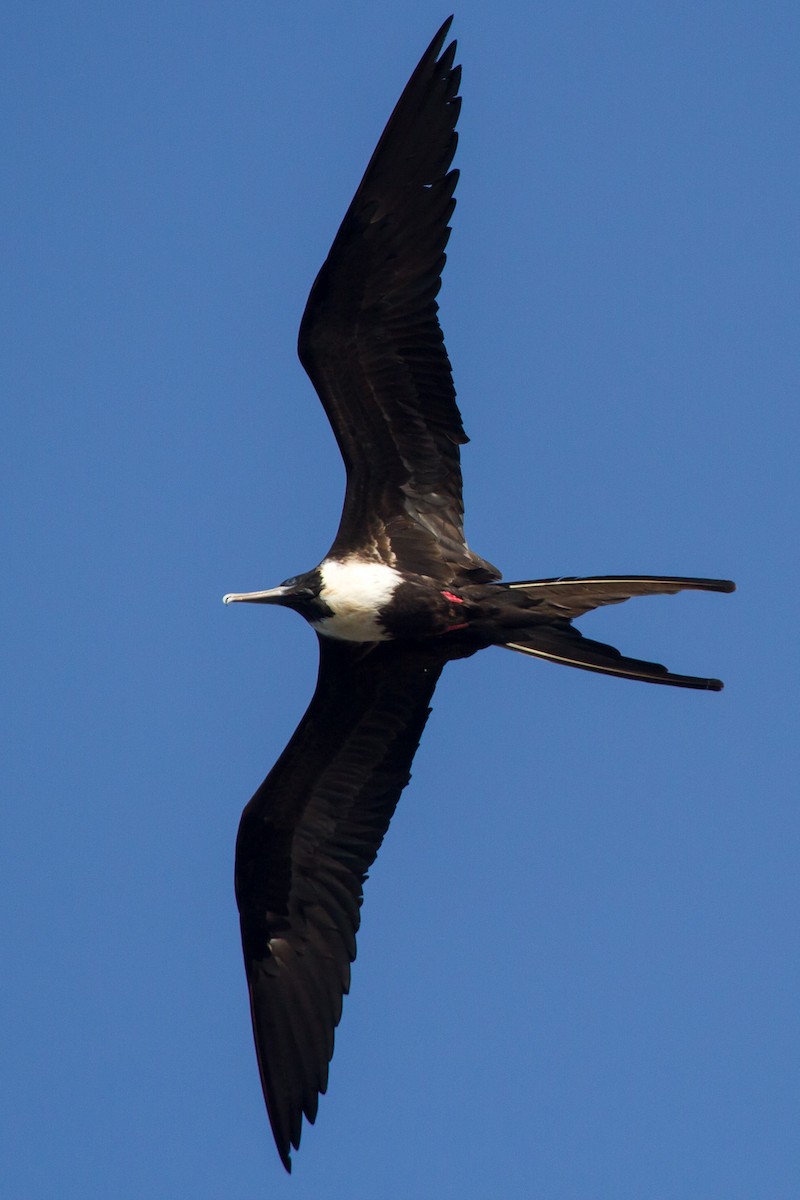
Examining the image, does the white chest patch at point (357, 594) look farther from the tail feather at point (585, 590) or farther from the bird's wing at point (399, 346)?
the tail feather at point (585, 590)

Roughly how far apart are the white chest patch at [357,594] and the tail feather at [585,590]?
51 centimetres

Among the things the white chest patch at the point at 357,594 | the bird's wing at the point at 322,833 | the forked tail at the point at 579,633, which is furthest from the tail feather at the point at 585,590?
the bird's wing at the point at 322,833

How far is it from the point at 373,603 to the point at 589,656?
0.95 meters

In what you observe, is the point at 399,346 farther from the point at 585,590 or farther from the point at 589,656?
the point at 589,656

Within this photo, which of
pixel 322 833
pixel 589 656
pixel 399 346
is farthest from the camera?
pixel 322 833

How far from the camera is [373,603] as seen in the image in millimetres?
7887

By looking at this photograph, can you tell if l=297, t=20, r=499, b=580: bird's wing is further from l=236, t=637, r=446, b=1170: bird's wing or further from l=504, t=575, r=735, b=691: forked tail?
l=236, t=637, r=446, b=1170: bird's wing

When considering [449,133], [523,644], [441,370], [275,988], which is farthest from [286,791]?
[449,133]

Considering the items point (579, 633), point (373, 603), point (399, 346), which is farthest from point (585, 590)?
point (399, 346)

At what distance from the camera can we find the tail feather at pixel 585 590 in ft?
24.5

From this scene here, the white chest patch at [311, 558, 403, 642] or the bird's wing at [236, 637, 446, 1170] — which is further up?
the white chest patch at [311, 558, 403, 642]

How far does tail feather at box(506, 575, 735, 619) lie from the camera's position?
7.47 m

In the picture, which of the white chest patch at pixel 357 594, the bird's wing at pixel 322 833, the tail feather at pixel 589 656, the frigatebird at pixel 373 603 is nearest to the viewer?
the tail feather at pixel 589 656

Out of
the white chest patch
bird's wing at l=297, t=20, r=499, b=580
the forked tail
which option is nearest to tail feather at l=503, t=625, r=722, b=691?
the forked tail
